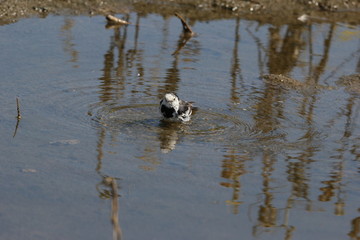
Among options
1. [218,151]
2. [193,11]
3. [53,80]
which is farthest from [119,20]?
[218,151]

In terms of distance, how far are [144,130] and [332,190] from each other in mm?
2669

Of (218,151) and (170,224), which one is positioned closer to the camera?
(170,224)

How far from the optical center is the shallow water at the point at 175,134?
20.7 feet

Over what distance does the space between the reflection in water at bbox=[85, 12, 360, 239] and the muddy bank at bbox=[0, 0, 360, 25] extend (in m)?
1.75

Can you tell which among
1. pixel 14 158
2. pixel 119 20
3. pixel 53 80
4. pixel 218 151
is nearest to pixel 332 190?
pixel 218 151

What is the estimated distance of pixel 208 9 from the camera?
52.8 feet

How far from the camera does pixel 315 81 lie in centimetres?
1155

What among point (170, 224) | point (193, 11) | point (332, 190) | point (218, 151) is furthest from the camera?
point (193, 11)

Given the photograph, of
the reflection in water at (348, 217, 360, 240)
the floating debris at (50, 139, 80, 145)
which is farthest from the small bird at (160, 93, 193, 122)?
the reflection in water at (348, 217, 360, 240)

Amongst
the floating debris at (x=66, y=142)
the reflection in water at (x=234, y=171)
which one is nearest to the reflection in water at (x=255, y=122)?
the reflection in water at (x=234, y=171)

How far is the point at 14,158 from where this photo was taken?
7.36 meters

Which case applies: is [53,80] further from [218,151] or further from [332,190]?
[332,190]

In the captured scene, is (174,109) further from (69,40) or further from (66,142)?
(69,40)

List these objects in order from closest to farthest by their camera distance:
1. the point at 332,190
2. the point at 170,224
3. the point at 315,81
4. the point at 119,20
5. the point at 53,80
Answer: the point at 170,224
the point at 332,190
the point at 53,80
the point at 315,81
the point at 119,20
